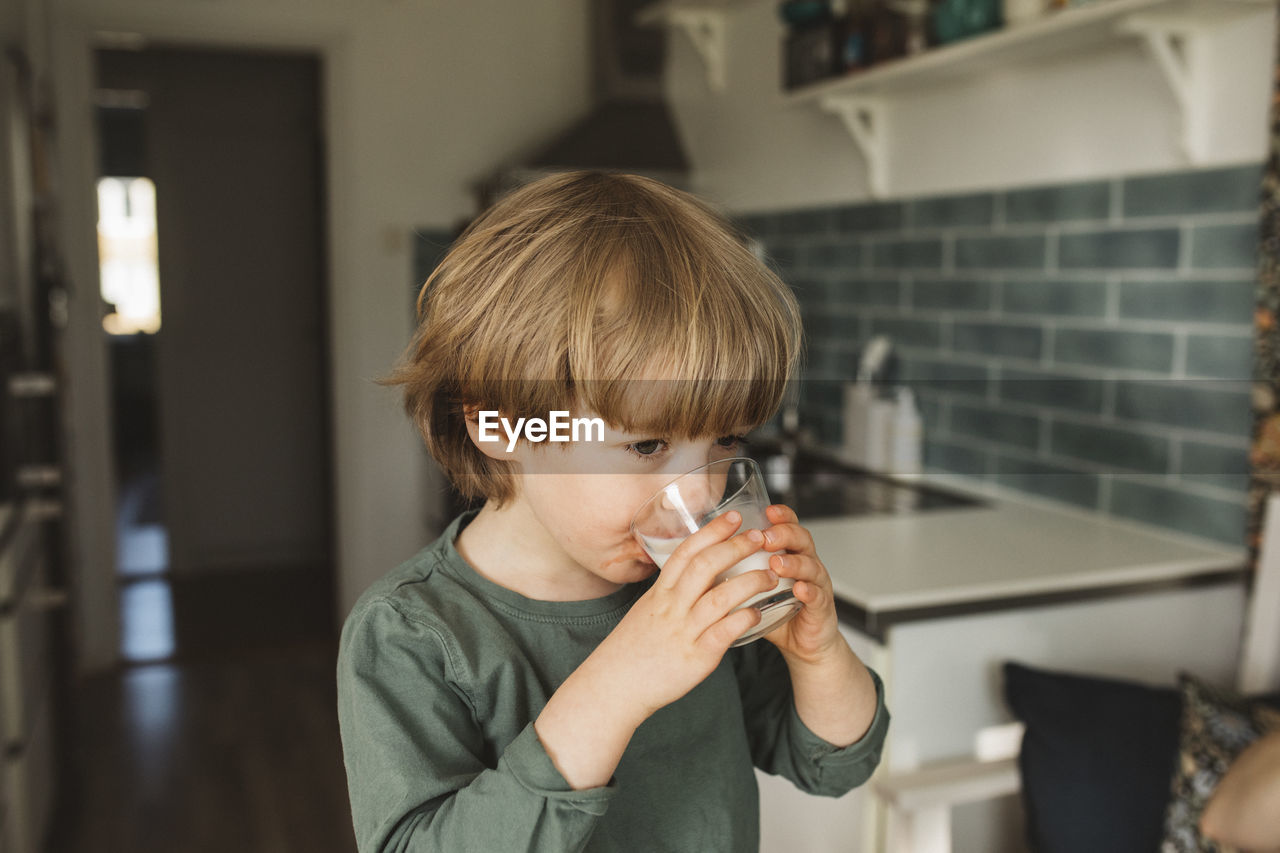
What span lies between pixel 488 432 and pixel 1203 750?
0.99m

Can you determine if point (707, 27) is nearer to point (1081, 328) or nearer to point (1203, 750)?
point (1081, 328)

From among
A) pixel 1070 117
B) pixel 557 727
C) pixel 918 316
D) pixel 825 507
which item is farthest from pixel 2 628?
pixel 1070 117

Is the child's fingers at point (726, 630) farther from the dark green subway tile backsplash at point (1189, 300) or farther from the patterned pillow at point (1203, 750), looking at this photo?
the dark green subway tile backsplash at point (1189, 300)

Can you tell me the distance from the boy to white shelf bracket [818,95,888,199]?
171 cm

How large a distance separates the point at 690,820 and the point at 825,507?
1233mm

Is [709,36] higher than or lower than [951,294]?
higher

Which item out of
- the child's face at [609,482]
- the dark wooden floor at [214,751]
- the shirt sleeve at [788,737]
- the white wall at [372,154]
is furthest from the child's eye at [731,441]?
the white wall at [372,154]

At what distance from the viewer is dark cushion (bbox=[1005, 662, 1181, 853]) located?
1.26 m

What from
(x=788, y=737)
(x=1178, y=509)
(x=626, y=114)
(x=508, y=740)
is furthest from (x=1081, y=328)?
(x=626, y=114)

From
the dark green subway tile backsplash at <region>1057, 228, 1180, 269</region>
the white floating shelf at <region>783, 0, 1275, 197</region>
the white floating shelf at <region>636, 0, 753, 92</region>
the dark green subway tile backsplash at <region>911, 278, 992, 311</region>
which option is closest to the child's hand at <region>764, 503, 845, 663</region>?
the white floating shelf at <region>783, 0, 1275, 197</region>

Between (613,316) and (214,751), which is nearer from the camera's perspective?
(613,316)

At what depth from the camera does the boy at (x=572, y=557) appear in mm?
584

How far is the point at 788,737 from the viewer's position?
2.77 ft

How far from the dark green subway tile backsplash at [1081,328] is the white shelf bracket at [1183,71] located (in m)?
0.06
